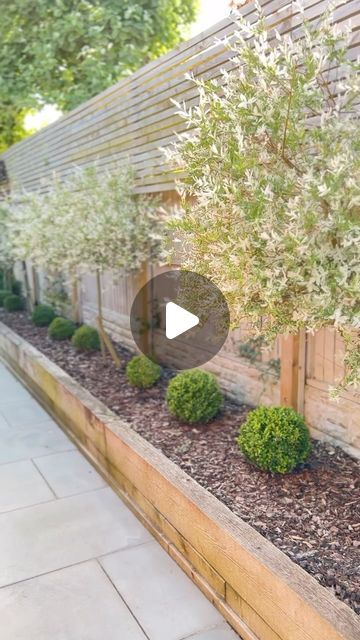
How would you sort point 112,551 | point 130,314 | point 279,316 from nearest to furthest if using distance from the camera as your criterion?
point 279,316, point 112,551, point 130,314

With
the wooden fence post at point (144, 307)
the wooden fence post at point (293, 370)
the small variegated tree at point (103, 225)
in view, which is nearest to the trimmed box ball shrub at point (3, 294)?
the small variegated tree at point (103, 225)

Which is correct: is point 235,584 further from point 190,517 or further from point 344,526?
point 344,526

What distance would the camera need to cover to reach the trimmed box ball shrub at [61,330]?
19.7ft

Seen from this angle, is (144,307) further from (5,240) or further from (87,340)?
(5,240)

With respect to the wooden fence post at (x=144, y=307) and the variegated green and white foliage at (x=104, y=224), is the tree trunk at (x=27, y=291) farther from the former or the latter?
the wooden fence post at (x=144, y=307)

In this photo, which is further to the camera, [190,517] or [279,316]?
[190,517]

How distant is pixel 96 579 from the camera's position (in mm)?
2389

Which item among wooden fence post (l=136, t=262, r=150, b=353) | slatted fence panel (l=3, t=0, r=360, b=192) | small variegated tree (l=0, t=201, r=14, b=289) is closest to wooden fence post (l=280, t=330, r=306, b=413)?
slatted fence panel (l=3, t=0, r=360, b=192)

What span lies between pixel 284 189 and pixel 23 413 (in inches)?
141

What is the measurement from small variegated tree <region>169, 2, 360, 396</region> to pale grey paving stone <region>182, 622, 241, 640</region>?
1.14m

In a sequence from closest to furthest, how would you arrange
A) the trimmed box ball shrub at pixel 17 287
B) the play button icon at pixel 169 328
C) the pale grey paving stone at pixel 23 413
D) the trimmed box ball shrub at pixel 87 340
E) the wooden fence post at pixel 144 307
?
the play button icon at pixel 169 328
the pale grey paving stone at pixel 23 413
the wooden fence post at pixel 144 307
the trimmed box ball shrub at pixel 87 340
the trimmed box ball shrub at pixel 17 287

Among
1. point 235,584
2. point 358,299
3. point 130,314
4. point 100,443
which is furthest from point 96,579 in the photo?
point 130,314

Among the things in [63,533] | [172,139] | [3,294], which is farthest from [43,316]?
[63,533]

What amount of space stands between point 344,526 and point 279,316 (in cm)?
108
